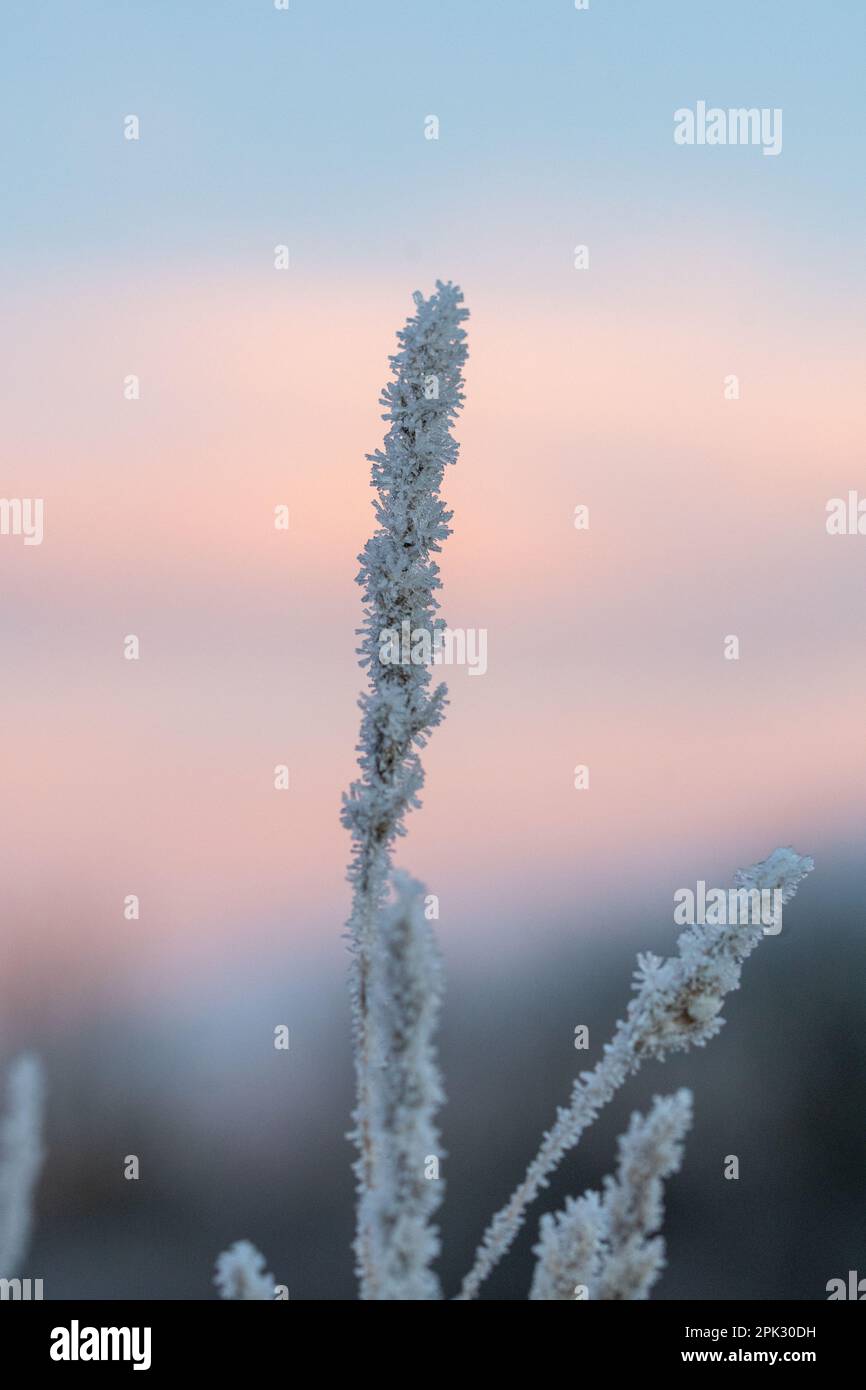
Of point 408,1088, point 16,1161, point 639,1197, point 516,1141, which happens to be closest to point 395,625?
point 408,1088

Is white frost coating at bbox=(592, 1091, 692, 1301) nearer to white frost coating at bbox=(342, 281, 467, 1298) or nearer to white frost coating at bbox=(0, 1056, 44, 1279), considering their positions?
white frost coating at bbox=(342, 281, 467, 1298)

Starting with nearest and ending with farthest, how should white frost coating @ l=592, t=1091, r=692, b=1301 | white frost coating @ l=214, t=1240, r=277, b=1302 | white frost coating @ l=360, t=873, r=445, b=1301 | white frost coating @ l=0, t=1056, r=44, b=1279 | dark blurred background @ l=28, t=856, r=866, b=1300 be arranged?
white frost coating @ l=360, t=873, r=445, b=1301 → white frost coating @ l=214, t=1240, r=277, b=1302 → white frost coating @ l=592, t=1091, r=692, b=1301 → white frost coating @ l=0, t=1056, r=44, b=1279 → dark blurred background @ l=28, t=856, r=866, b=1300

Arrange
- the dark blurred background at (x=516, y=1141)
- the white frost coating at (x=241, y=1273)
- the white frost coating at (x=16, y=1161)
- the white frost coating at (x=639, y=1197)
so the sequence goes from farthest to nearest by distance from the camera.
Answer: the dark blurred background at (x=516, y=1141), the white frost coating at (x=16, y=1161), the white frost coating at (x=639, y=1197), the white frost coating at (x=241, y=1273)

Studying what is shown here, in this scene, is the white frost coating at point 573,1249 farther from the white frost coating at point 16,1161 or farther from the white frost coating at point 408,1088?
the white frost coating at point 16,1161

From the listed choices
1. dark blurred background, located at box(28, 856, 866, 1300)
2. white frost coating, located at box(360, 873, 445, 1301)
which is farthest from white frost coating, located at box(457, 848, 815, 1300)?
dark blurred background, located at box(28, 856, 866, 1300)

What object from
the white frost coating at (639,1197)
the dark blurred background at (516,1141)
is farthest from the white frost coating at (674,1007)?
the dark blurred background at (516,1141)

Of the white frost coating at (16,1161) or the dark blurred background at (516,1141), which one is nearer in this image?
the white frost coating at (16,1161)
